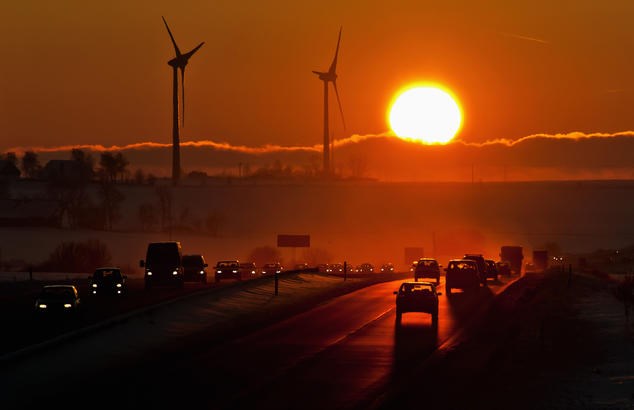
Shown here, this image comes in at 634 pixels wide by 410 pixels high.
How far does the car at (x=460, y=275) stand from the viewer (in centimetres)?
6662

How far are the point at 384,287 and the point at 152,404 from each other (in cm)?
5148

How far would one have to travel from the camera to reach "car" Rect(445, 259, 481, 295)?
66625mm

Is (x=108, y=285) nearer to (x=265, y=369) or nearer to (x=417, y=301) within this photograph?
(x=417, y=301)

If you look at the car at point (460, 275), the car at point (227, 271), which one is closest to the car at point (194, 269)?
the car at point (227, 271)

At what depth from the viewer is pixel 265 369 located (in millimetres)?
30406

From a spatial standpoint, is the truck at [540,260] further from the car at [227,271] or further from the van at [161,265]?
the van at [161,265]

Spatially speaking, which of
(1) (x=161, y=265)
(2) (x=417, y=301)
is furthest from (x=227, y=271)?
(2) (x=417, y=301)

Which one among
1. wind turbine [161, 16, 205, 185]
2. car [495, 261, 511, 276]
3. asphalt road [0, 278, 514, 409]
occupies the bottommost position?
asphalt road [0, 278, 514, 409]

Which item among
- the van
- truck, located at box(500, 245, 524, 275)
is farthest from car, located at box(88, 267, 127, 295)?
truck, located at box(500, 245, 524, 275)

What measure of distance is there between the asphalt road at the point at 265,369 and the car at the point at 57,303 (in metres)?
10.4

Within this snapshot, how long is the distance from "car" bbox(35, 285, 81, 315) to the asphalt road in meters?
10.4

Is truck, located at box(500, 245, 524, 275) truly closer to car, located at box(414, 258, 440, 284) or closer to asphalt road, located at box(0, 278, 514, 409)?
car, located at box(414, 258, 440, 284)

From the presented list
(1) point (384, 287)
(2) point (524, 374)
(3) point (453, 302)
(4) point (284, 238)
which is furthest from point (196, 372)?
(4) point (284, 238)

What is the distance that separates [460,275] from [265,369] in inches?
1494
